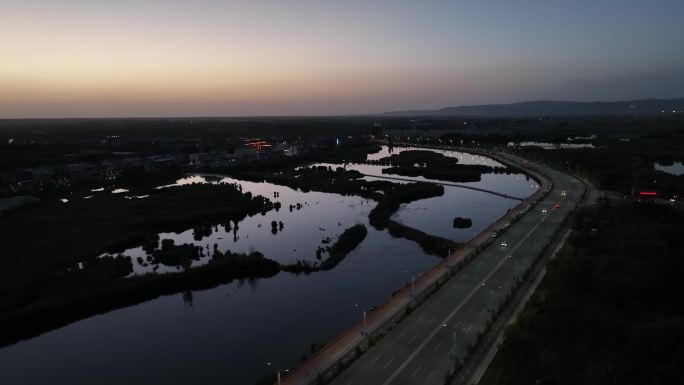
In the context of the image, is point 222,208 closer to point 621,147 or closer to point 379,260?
point 379,260

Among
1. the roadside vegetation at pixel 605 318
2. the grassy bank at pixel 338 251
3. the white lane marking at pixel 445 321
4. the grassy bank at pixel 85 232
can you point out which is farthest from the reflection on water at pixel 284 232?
the roadside vegetation at pixel 605 318

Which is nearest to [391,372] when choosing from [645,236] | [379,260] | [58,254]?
[379,260]

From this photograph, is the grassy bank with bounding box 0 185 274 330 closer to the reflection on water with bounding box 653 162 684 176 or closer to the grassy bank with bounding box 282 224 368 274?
the grassy bank with bounding box 282 224 368 274

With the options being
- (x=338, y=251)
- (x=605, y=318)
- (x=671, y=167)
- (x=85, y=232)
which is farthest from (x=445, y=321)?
(x=671, y=167)

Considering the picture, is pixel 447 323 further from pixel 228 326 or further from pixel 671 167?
pixel 671 167

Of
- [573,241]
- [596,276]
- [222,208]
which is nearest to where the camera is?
[596,276]

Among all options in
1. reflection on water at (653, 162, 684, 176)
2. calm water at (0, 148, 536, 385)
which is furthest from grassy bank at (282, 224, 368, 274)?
reflection on water at (653, 162, 684, 176)
